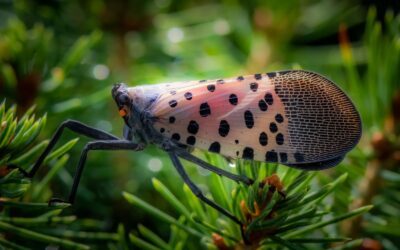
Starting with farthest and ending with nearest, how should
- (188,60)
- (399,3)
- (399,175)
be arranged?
(399,3), (188,60), (399,175)

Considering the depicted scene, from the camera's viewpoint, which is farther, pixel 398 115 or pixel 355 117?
pixel 398 115

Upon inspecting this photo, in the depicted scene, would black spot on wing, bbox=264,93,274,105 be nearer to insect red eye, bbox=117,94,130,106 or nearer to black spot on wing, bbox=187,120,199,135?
black spot on wing, bbox=187,120,199,135

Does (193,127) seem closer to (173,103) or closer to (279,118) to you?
(173,103)

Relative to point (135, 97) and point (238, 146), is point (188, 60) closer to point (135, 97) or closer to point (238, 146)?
point (135, 97)

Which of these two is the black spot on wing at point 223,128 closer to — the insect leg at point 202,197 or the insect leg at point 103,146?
the insect leg at point 202,197

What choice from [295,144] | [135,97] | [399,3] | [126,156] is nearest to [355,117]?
[295,144]

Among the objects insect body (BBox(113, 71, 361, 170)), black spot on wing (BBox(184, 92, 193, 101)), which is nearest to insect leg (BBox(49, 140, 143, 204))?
insect body (BBox(113, 71, 361, 170))

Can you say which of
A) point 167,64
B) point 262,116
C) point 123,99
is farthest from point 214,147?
point 167,64
